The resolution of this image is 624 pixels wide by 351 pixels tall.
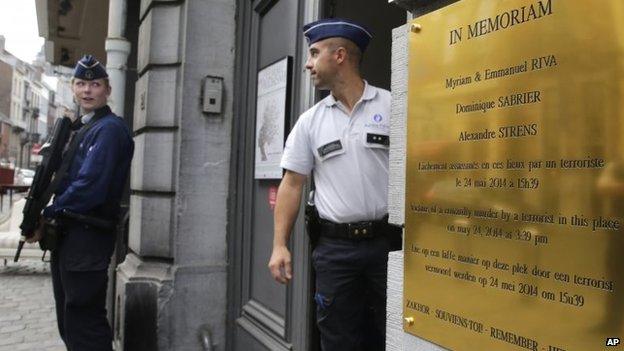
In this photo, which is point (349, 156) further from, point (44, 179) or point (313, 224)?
point (44, 179)

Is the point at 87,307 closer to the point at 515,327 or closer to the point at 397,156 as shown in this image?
the point at 397,156

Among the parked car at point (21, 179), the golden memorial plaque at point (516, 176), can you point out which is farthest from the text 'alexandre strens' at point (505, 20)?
the parked car at point (21, 179)

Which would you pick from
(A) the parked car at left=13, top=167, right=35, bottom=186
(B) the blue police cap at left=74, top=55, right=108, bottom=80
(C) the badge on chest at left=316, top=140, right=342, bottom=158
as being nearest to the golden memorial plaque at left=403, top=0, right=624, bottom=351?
(C) the badge on chest at left=316, top=140, right=342, bottom=158

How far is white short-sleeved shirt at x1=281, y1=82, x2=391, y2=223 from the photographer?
7.48 ft

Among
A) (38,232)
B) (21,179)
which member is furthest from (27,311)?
(21,179)

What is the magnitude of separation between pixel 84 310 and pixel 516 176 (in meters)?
3.08

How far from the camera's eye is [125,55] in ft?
18.4

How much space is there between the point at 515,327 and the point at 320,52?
1535 mm

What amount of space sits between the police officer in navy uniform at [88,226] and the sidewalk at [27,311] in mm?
1680

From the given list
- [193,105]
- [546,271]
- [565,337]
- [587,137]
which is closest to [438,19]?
[587,137]

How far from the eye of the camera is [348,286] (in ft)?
7.38

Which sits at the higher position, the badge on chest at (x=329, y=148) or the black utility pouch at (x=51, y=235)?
the badge on chest at (x=329, y=148)

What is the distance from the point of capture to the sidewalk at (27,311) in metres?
5.03

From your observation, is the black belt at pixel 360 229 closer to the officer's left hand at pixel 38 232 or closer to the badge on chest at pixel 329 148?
the badge on chest at pixel 329 148
